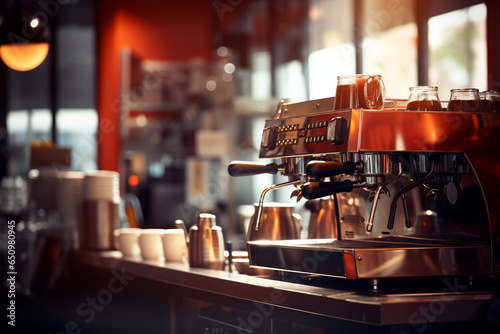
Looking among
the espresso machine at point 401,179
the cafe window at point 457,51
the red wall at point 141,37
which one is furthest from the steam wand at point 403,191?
the red wall at point 141,37

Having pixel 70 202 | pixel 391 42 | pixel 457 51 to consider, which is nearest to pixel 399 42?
pixel 391 42

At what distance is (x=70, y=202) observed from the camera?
3.53m

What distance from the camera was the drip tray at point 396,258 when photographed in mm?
1637

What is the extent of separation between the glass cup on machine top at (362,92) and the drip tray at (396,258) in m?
0.34

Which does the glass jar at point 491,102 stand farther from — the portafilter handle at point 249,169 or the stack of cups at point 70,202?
the stack of cups at point 70,202

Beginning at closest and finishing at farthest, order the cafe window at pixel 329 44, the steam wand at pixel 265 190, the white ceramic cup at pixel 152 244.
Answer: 1. the steam wand at pixel 265 190
2. the white ceramic cup at pixel 152 244
3. the cafe window at pixel 329 44

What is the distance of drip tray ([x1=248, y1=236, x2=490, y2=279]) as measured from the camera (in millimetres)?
1637

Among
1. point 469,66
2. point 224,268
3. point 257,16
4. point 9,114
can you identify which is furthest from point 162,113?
point 224,268

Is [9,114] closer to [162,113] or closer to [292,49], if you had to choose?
[162,113]

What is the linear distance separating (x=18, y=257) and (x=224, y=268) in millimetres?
2696

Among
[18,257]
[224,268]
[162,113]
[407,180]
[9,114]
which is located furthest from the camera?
[9,114]

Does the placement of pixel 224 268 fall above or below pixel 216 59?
below

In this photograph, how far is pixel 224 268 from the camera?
92.9 inches

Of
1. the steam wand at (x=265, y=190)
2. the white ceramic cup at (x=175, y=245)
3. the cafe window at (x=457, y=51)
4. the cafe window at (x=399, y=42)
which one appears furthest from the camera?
the cafe window at (x=399, y=42)
